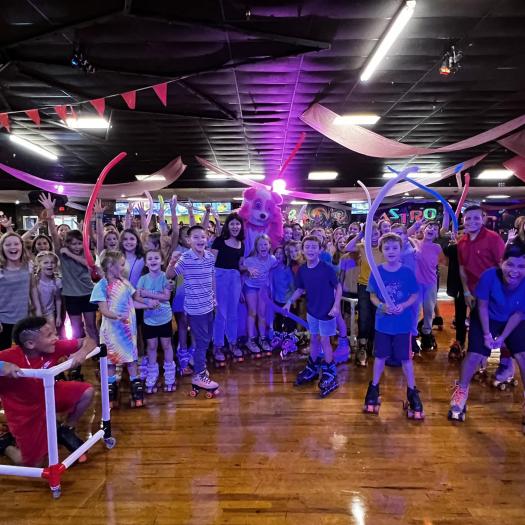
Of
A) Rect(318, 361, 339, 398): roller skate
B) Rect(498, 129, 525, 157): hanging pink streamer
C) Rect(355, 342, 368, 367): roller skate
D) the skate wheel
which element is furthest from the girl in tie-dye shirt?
Rect(498, 129, 525, 157): hanging pink streamer

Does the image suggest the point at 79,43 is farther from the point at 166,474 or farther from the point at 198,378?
the point at 166,474

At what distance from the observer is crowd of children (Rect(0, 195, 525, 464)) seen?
2.79 meters

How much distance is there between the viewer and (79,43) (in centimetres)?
429

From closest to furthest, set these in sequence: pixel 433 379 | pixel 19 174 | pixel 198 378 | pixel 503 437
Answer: pixel 503 437, pixel 198 378, pixel 433 379, pixel 19 174

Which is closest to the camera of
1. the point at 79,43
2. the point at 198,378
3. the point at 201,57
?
the point at 198,378

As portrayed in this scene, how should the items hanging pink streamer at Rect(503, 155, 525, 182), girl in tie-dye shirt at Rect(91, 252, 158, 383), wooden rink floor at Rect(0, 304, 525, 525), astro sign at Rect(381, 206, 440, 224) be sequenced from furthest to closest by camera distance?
1. astro sign at Rect(381, 206, 440, 224)
2. hanging pink streamer at Rect(503, 155, 525, 182)
3. girl in tie-dye shirt at Rect(91, 252, 158, 383)
4. wooden rink floor at Rect(0, 304, 525, 525)

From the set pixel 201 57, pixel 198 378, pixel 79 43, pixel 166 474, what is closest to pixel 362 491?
pixel 166 474

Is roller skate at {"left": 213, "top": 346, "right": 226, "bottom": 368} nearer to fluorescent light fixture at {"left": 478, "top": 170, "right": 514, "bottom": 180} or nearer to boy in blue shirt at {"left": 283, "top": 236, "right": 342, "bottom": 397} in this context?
boy in blue shirt at {"left": 283, "top": 236, "right": 342, "bottom": 397}

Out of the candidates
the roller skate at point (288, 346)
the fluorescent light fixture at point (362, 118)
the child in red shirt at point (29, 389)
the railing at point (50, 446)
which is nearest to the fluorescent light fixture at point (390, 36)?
the fluorescent light fixture at point (362, 118)

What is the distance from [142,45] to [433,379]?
465 centimetres

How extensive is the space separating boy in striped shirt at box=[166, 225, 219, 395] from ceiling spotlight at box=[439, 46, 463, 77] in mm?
3693

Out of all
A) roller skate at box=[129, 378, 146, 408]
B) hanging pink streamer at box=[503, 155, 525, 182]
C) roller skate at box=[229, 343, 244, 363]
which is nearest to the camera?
roller skate at box=[129, 378, 146, 408]

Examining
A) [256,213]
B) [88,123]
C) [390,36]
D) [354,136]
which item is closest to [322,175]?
[354,136]

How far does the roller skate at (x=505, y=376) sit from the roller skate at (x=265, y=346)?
7.18 ft
